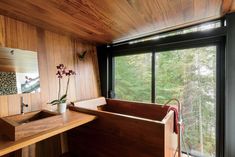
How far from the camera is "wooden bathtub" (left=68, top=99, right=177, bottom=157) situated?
4.27 ft

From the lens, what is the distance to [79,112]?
1886 mm

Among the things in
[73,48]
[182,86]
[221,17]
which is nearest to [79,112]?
[73,48]

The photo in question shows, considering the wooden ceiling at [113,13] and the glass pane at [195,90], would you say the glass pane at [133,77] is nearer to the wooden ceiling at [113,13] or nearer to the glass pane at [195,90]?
the glass pane at [195,90]

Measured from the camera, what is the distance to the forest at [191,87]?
1875 mm

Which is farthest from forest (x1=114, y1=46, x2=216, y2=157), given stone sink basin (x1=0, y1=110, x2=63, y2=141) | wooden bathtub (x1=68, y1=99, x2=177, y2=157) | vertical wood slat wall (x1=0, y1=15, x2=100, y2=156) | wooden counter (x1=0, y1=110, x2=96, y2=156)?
stone sink basin (x1=0, y1=110, x2=63, y2=141)

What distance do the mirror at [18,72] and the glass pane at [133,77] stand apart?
1.45 meters

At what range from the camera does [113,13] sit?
4.92ft

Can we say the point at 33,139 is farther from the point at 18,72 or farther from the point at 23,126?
the point at 18,72

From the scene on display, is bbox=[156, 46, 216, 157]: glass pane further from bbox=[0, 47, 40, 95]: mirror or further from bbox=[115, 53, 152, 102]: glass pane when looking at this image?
bbox=[0, 47, 40, 95]: mirror

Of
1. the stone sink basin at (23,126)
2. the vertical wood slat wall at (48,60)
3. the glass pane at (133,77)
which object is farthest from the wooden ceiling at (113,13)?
the stone sink basin at (23,126)

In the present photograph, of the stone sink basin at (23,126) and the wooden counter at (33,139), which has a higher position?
the stone sink basin at (23,126)

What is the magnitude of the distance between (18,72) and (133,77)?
1.73m

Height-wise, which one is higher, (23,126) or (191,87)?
(191,87)

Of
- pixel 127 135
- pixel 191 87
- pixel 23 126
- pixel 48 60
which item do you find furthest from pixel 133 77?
pixel 23 126
